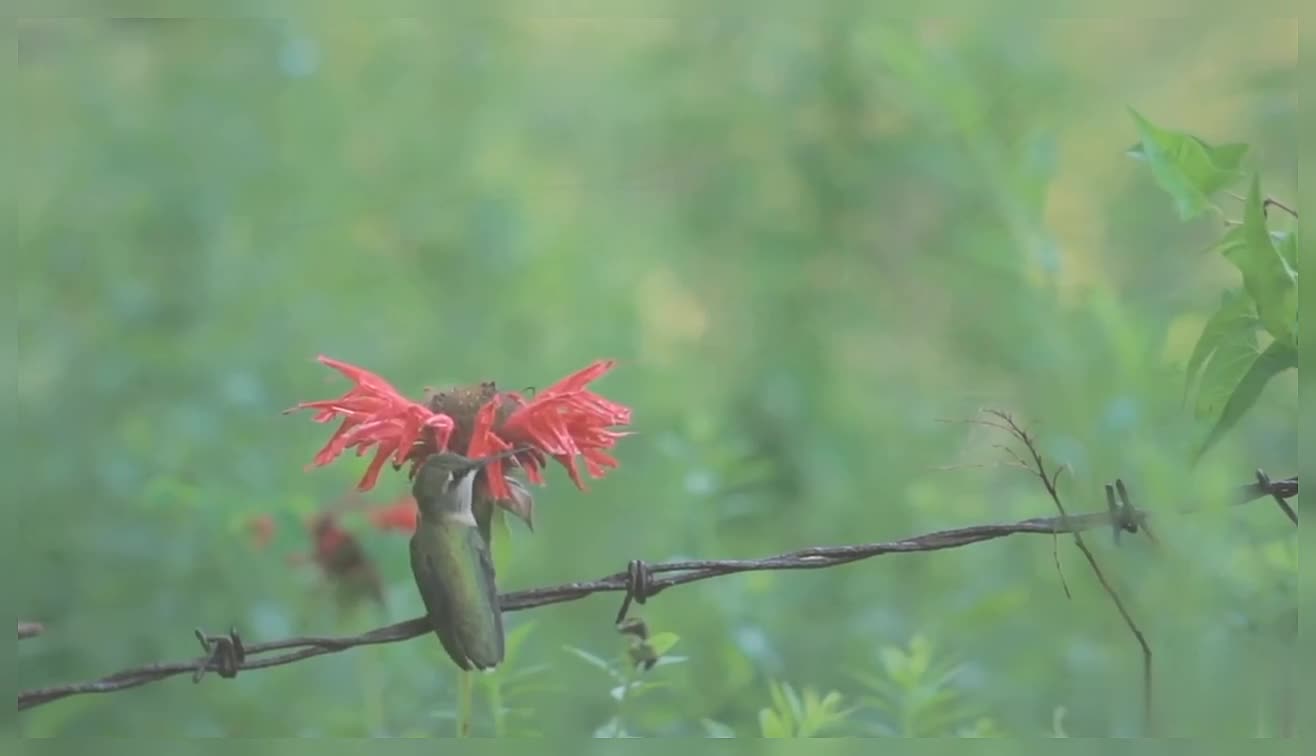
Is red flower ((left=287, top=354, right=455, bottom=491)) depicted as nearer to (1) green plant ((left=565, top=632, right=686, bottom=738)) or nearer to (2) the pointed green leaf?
(1) green plant ((left=565, top=632, right=686, bottom=738))

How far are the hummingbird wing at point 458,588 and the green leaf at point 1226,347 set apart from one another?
26 cm

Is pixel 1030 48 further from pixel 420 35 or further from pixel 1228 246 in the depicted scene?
pixel 1228 246

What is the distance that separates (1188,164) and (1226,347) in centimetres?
7

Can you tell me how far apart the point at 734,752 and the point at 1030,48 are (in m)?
1.20

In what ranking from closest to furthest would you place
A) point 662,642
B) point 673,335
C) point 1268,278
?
point 1268,278, point 662,642, point 673,335

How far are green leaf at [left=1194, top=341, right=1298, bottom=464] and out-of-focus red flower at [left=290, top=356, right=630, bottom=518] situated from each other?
22cm

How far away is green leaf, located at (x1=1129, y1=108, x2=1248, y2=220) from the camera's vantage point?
0.46m

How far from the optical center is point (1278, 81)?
A: 3.03ft

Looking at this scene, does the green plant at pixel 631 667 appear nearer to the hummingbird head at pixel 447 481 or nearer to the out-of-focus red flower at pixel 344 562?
the hummingbird head at pixel 447 481

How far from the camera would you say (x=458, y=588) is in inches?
18.3

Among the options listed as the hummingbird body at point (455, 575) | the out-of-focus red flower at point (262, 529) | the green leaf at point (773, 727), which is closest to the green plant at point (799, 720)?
the green leaf at point (773, 727)

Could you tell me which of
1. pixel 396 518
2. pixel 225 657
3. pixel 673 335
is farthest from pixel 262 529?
pixel 673 335

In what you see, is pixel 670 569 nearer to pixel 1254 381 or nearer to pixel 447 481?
pixel 447 481

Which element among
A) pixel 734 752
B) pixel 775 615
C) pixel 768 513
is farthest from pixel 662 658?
pixel 768 513
